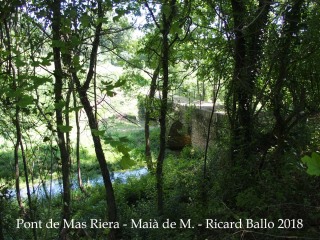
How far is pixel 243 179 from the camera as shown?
3.88 meters

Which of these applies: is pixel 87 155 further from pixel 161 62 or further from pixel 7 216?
pixel 161 62

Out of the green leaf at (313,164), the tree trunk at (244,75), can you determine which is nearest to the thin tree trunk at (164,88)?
the tree trunk at (244,75)

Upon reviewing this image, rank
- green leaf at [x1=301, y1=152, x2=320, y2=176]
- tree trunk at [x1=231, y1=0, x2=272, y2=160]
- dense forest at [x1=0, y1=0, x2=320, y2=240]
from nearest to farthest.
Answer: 1. green leaf at [x1=301, y1=152, x2=320, y2=176]
2. dense forest at [x1=0, y1=0, x2=320, y2=240]
3. tree trunk at [x1=231, y1=0, x2=272, y2=160]

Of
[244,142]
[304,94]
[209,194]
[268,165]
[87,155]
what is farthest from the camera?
[87,155]

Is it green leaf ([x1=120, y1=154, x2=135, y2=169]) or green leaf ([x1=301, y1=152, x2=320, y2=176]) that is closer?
green leaf ([x1=301, y1=152, x2=320, y2=176])

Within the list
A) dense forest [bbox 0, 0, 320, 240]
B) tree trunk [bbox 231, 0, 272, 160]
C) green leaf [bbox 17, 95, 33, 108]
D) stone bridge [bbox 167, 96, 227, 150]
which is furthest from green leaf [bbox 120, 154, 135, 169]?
stone bridge [bbox 167, 96, 227, 150]

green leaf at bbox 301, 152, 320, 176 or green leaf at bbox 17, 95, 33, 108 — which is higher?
green leaf at bbox 17, 95, 33, 108

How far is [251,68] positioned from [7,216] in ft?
13.0

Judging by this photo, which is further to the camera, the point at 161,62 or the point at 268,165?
the point at 161,62

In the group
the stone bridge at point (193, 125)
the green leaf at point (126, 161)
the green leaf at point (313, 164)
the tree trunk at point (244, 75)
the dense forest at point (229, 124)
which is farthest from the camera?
the stone bridge at point (193, 125)

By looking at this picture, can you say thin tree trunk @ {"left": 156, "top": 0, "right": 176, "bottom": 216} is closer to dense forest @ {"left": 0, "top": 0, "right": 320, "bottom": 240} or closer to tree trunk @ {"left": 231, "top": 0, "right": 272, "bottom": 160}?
dense forest @ {"left": 0, "top": 0, "right": 320, "bottom": 240}

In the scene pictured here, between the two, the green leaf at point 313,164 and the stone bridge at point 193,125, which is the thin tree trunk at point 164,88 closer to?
the green leaf at point 313,164

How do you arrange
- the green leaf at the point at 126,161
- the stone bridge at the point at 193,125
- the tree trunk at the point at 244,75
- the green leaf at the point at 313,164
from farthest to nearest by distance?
the stone bridge at the point at 193,125 → the tree trunk at the point at 244,75 → the green leaf at the point at 126,161 → the green leaf at the point at 313,164

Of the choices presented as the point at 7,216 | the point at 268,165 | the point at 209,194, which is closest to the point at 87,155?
the point at 7,216
